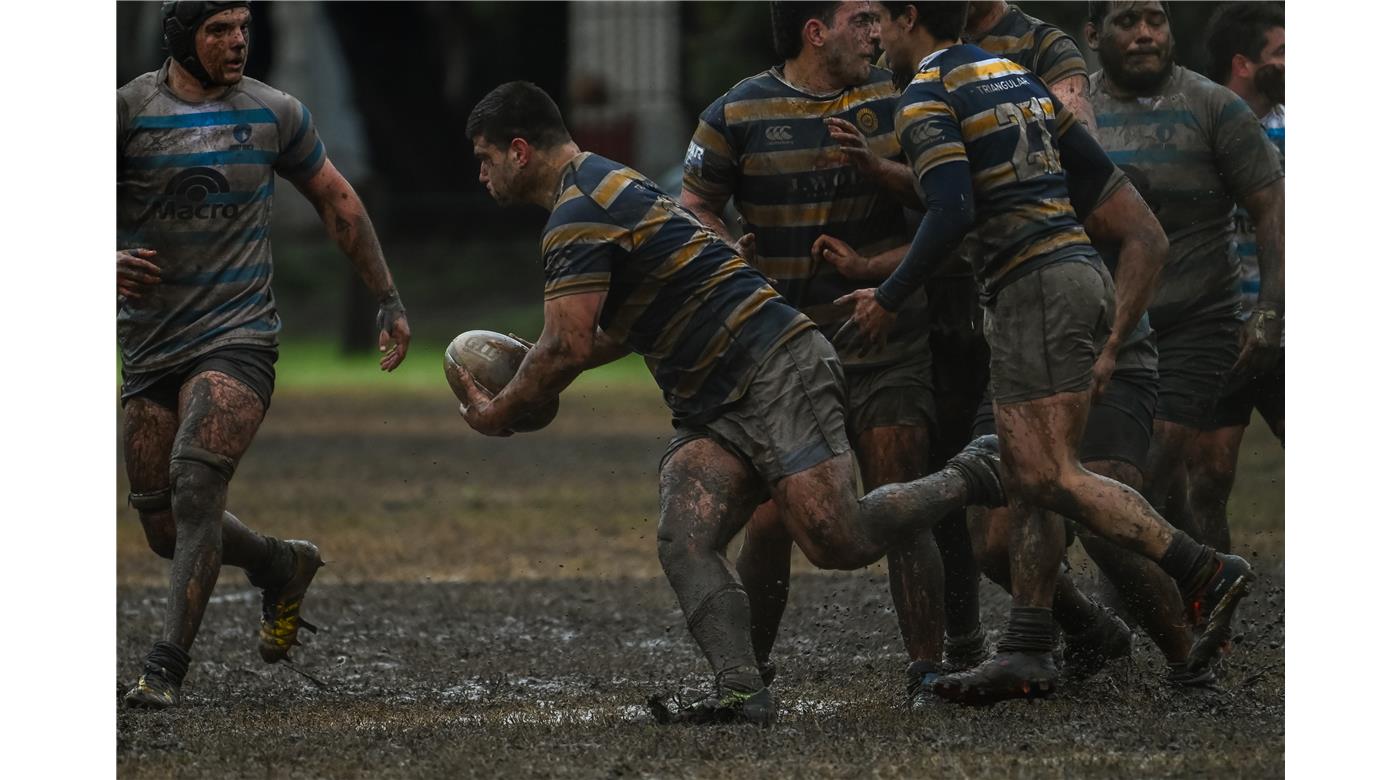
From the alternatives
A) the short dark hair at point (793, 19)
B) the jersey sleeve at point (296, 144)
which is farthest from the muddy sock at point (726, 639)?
the jersey sleeve at point (296, 144)

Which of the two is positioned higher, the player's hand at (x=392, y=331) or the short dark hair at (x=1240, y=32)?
the short dark hair at (x=1240, y=32)

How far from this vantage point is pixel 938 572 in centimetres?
748

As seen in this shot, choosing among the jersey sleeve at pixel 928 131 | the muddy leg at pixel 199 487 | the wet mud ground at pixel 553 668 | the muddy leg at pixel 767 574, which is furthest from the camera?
the muddy leg at pixel 767 574

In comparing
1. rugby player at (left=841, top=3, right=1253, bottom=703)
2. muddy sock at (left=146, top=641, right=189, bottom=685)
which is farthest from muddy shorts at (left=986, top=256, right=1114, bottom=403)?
muddy sock at (left=146, top=641, right=189, bottom=685)

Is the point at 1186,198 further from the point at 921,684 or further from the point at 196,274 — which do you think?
the point at 196,274

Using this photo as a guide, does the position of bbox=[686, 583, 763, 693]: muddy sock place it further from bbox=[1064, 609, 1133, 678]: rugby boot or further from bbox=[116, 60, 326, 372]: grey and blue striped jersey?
bbox=[116, 60, 326, 372]: grey and blue striped jersey

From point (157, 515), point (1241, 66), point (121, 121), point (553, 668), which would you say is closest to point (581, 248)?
point (121, 121)

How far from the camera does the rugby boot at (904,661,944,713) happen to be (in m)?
7.30

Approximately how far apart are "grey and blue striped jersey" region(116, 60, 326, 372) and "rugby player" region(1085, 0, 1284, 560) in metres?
2.96

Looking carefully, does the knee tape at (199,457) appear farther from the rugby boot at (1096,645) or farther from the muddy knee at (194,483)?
the rugby boot at (1096,645)

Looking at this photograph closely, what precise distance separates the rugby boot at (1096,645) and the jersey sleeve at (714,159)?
73.8 inches

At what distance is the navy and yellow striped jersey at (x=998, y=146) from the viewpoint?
6.88 metres

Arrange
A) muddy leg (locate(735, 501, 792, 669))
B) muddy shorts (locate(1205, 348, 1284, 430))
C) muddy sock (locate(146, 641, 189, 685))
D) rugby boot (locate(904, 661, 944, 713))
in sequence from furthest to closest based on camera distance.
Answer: muddy shorts (locate(1205, 348, 1284, 430))
muddy leg (locate(735, 501, 792, 669))
muddy sock (locate(146, 641, 189, 685))
rugby boot (locate(904, 661, 944, 713))

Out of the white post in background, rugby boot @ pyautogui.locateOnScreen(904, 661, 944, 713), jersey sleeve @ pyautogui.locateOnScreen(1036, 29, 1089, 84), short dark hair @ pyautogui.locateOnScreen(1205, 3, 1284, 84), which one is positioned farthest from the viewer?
the white post in background
